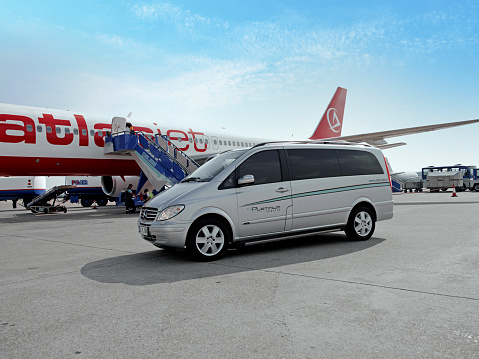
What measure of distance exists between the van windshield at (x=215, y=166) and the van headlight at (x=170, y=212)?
2.53 feet

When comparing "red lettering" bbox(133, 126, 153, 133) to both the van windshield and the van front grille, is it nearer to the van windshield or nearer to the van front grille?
the van windshield

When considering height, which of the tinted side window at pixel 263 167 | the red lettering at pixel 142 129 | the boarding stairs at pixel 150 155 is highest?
the red lettering at pixel 142 129

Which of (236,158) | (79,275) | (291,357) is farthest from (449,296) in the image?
(79,275)

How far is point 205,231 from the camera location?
243 inches

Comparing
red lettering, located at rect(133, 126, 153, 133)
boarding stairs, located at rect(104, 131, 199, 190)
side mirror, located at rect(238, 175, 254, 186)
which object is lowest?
side mirror, located at rect(238, 175, 254, 186)

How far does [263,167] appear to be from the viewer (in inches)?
270

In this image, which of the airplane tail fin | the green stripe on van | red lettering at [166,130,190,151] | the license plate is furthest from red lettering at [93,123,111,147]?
the airplane tail fin

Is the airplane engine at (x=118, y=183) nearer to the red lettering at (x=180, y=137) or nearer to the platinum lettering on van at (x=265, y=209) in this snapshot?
the red lettering at (x=180, y=137)

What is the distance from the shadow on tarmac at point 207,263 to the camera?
17.1 ft

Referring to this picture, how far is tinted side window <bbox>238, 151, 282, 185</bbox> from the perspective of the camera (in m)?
6.71

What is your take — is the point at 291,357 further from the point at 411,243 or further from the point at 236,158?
the point at 411,243

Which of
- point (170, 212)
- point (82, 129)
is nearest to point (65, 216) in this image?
point (82, 129)

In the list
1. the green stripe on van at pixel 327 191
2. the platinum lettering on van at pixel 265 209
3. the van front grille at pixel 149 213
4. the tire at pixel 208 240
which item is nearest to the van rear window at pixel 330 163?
the green stripe on van at pixel 327 191

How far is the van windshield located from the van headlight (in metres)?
0.77
